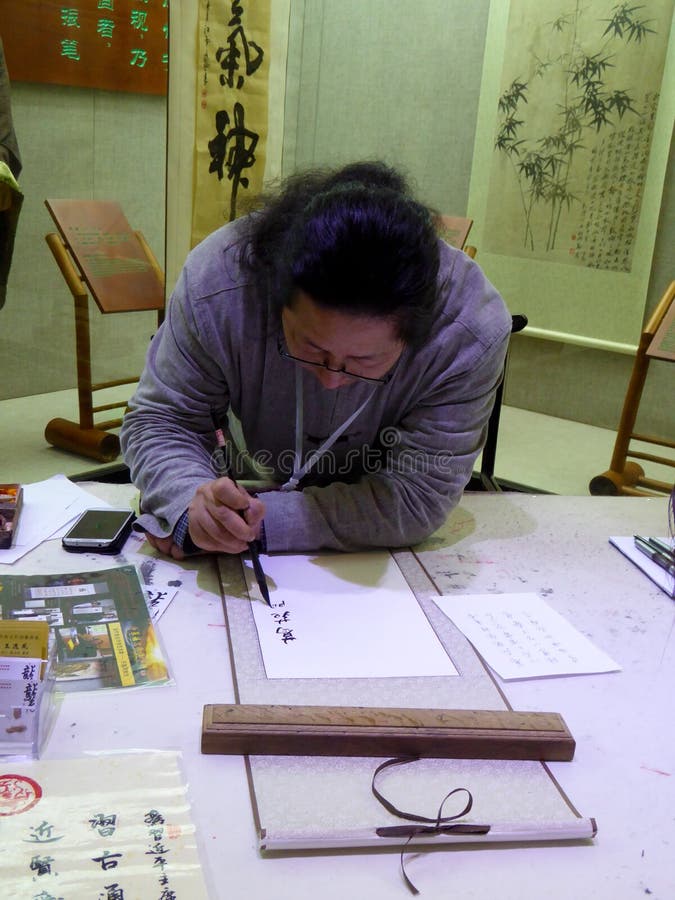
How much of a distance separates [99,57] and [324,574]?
5.31 feet

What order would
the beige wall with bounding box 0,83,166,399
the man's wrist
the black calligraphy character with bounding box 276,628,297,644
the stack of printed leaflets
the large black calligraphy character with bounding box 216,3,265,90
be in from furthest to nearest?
the large black calligraphy character with bounding box 216,3,265,90
the beige wall with bounding box 0,83,166,399
the man's wrist
the black calligraphy character with bounding box 276,628,297,644
the stack of printed leaflets

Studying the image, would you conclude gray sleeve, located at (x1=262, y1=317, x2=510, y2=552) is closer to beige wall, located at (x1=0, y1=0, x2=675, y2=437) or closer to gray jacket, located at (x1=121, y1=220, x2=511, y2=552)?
gray jacket, located at (x1=121, y1=220, x2=511, y2=552)

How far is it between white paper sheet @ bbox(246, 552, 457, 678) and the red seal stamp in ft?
0.93

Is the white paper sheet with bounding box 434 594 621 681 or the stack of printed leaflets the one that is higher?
the stack of printed leaflets

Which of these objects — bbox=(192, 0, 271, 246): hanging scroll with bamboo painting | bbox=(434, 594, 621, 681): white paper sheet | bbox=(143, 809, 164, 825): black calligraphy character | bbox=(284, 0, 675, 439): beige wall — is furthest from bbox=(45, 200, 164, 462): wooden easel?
bbox=(143, 809, 164, 825): black calligraphy character

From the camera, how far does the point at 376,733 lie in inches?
32.7

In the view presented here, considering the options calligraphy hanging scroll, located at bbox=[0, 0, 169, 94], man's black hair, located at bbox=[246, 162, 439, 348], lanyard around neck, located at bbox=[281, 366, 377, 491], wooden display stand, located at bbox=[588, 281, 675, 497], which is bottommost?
wooden display stand, located at bbox=[588, 281, 675, 497]

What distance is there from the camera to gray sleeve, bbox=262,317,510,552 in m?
1.24

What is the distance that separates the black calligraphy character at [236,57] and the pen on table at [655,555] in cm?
173

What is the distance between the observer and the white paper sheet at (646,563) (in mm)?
1260

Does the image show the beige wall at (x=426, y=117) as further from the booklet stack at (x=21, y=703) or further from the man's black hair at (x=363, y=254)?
the booklet stack at (x=21, y=703)

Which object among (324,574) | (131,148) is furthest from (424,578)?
(131,148)

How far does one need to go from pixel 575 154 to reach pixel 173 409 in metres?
1.86

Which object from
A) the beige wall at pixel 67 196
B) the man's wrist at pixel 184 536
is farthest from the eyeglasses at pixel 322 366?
the beige wall at pixel 67 196
